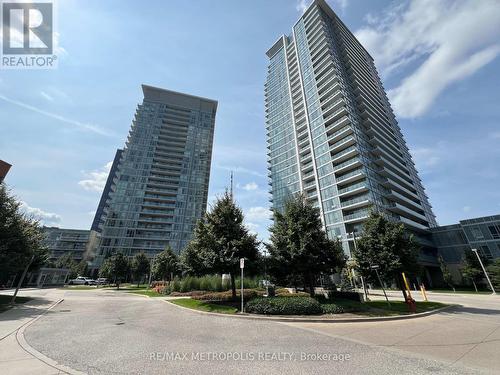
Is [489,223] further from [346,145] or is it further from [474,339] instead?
[474,339]

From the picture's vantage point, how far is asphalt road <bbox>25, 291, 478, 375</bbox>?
18.1ft

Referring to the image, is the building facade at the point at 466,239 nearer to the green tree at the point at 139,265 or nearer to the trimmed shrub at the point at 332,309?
the trimmed shrub at the point at 332,309

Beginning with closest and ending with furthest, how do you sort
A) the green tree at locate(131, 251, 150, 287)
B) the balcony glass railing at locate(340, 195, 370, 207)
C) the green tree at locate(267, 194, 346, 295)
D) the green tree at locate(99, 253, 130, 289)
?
the green tree at locate(267, 194, 346, 295) < the green tree at locate(99, 253, 130, 289) < the green tree at locate(131, 251, 150, 287) < the balcony glass railing at locate(340, 195, 370, 207)

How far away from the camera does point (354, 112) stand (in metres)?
64.3

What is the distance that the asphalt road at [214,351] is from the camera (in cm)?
552

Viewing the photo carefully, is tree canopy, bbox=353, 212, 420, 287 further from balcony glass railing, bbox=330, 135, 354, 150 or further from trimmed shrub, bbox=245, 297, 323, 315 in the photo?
balcony glass railing, bbox=330, 135, 354, 150

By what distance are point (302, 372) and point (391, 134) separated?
288 ft

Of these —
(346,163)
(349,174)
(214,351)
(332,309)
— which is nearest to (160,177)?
(346,163)

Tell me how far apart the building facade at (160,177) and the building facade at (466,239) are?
80295 millimetres

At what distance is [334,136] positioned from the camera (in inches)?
2409

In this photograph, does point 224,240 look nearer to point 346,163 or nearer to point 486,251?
point 346,163

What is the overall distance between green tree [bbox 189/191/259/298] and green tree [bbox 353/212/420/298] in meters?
9.95

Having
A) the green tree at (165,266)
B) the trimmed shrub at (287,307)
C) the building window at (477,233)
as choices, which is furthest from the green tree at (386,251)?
the building window at (477,233)

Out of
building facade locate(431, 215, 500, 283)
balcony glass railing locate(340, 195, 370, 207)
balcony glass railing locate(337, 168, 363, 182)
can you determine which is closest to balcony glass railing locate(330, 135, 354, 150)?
balcony glass railing locate(337, 168, 363, 182)
